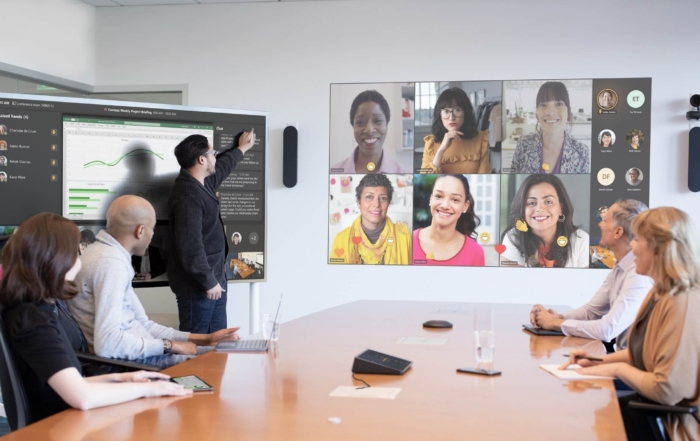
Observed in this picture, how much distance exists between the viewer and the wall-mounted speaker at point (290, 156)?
612 cm

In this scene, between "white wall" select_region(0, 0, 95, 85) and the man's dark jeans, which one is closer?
the man's dark jeans

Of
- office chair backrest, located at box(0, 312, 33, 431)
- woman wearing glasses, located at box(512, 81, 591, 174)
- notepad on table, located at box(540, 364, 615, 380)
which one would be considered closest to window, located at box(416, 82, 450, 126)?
woman wearing glasses, located at box(512, 81, 591, 174)

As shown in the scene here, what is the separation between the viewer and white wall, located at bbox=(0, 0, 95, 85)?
5250 millimetres

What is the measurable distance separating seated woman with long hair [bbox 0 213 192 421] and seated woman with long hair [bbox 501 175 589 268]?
420 cm

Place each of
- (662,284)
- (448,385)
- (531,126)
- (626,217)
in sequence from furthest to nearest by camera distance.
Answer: (531,126) → (626,217) → (662,284) → (448,385)

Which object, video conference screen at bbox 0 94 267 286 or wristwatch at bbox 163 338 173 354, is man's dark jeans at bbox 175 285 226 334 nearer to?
video conference screen at bbox 0 94 267 286

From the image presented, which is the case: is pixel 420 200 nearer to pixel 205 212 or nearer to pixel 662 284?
pixel 205 212

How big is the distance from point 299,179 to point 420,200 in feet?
3.47

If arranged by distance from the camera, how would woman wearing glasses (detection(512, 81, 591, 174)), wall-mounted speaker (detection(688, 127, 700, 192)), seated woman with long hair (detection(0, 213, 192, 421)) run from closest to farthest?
seated woman with long hair (detection(0, 213, 192, 421)) < wall-mounted speaker (detection(688, 127, 700, 192)) < woman wearing glasses (detection(512, 81, 591, 174))

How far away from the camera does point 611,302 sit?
3.56 meters

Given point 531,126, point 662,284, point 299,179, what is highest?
point 531,126

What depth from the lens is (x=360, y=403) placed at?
2.00 meters

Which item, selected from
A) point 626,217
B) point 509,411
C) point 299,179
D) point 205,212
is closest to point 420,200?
point 299,179

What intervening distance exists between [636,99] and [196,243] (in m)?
3.74
